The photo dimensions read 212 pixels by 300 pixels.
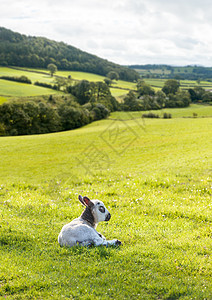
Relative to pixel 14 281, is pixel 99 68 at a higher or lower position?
higher

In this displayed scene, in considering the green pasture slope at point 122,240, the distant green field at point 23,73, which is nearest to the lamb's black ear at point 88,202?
the green pasture slope at point 122,240

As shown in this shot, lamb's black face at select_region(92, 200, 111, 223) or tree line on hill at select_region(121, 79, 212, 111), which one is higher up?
tree line on hill at select_region(121, 79, 212, 111)

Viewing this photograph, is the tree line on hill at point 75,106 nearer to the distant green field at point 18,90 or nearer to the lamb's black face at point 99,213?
the distant green field at point 18,90

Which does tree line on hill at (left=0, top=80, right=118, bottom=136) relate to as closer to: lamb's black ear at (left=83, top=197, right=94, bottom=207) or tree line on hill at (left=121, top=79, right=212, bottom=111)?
tree line on hill at (left=121, top=79, right=212, bottom=111)

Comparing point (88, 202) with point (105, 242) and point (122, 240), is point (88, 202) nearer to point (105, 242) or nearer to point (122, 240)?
point (105, 242)

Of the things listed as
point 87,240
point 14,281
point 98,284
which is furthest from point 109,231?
point 14,281

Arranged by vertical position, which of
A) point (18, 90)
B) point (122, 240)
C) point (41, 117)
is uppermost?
point (18, 90)

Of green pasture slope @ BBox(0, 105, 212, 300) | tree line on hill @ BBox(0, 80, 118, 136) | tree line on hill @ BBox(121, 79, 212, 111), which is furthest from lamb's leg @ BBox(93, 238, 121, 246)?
tree line on hill @ BBox(121, 79, 212, 111)

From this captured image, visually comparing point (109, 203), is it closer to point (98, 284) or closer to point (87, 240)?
point (87, 240)

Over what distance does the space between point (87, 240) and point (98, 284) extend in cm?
162

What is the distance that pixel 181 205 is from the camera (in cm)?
1188

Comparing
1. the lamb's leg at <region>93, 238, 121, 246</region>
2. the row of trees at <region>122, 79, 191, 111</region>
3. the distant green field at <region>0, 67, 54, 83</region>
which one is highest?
the distant green field at <region>0, 67, 54, 83</region>

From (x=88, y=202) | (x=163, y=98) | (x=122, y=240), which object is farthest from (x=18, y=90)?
(x=122, y=240)

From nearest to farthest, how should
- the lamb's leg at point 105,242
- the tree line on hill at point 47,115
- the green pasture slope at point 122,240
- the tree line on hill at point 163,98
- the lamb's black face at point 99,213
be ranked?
the green pasture slope at point 122,240 < the lamb's leg at point 105,242 < the lamb's black face at point 99,213 < the tree line on hill at point 47,115 < the tree line on hill at point 163,98
